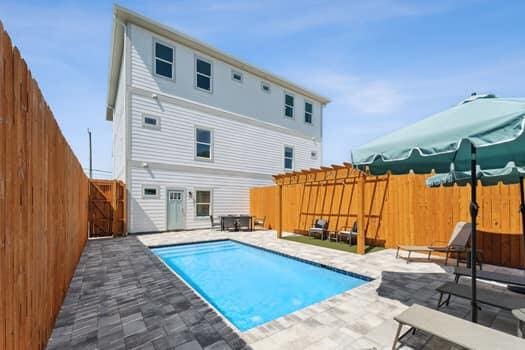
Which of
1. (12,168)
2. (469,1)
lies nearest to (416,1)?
(469,1)

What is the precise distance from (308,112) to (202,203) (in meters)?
10.3

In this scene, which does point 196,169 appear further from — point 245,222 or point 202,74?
point 202,74

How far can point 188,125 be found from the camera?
12.1 metres

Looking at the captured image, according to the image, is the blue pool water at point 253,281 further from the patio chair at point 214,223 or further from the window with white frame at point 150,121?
the window with white frame at point 150,121

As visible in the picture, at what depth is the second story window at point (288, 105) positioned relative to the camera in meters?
16.1

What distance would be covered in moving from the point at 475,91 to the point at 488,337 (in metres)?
2.71

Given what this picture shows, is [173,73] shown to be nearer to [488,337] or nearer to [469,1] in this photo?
[469,1]

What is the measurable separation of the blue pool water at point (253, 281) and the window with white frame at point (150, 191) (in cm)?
340

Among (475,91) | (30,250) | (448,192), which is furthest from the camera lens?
(448,192)

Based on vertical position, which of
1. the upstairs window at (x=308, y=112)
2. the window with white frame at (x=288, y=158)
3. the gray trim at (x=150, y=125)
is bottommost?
the window with white frame at (x=288, y=158)

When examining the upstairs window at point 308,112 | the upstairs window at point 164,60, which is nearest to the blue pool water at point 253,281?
the upstairs window at point 164,60

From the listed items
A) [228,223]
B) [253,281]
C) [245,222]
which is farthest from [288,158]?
[253,281]

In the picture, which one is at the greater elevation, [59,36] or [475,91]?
[59,36]

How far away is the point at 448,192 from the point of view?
6.57m
